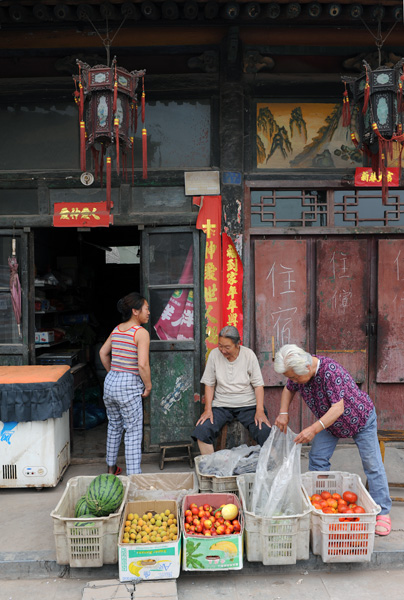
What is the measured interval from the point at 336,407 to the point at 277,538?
1.02 metres

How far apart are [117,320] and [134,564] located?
24.7 ft

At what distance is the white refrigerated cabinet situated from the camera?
4.39 m

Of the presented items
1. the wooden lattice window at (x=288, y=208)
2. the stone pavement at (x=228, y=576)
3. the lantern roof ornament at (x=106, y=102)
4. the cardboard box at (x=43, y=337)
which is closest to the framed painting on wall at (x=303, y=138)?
the wooden lattice window at (x=288, y=208)

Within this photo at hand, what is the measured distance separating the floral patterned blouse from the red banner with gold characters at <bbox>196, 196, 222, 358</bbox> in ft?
5.19

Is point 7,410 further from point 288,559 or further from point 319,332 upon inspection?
point 319,332

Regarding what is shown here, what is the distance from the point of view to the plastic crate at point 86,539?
3078 mm

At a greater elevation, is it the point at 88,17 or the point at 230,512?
the point at 88,17

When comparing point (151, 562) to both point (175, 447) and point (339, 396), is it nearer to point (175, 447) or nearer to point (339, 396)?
point (339, 396)

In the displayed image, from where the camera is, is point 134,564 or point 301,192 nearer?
point 134,564

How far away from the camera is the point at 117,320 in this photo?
10.2 metres

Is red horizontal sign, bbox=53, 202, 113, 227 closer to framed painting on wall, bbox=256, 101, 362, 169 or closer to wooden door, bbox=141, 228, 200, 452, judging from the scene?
wooden door, bbox=141, 228, 200, 452

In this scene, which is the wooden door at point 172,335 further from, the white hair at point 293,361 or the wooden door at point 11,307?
the white hair at point 293,361

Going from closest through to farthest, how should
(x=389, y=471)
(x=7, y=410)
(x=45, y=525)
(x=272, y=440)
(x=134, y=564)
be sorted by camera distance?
(x=134, y=564) → (x=272, y=440) → (x=45, y=525) → (x=7, y=410) → (x=389, y=471)

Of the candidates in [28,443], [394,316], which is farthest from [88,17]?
[394,316]
